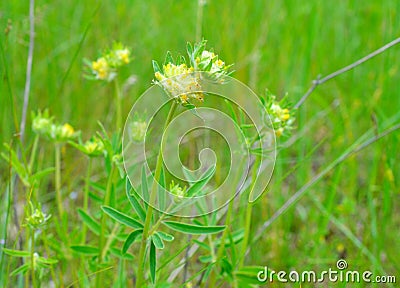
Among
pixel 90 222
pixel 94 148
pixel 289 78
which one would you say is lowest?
pixel 90 222

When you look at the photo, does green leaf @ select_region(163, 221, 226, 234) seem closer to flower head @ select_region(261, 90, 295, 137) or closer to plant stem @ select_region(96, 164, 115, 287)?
plant stem @ select_region(96, 164, 115, 287)

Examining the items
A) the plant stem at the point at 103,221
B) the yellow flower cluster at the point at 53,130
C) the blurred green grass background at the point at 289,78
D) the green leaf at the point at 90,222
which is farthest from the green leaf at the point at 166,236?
the blurred green grass background at the point at 289,78

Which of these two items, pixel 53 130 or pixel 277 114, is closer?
pixel 277 114

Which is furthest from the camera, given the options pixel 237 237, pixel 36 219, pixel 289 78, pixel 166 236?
pixel 289 78

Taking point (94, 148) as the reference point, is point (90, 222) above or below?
below

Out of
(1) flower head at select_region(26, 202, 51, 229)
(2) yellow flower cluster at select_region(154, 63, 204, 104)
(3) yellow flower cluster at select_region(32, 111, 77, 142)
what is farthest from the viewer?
Result: (3) yellow flower cluster at select_region(32, 111, 77, 142)

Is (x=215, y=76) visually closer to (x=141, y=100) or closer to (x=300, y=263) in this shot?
(x=141, y=100)

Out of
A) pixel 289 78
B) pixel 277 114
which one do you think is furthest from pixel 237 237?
pixel 289 78

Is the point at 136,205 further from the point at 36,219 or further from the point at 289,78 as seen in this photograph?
the point at 289,78

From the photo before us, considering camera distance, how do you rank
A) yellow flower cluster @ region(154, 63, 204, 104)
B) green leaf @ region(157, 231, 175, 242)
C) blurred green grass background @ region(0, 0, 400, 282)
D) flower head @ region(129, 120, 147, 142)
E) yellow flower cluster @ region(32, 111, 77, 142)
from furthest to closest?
blurred green grass background @ region(0, 0, 400, 282)
yellow flower cluster @ region(32, 111, 77, 142)
flower head @ region(129, 120, 147, 142)
green leaf @ region(157, 231, 175, 242)
yellow flower cluster @ region(154, 63, 204, 104)

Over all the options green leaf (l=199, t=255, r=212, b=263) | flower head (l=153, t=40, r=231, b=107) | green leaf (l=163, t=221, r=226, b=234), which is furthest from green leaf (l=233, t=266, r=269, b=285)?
flower head (l=153, t=40, r=231, b=107)
